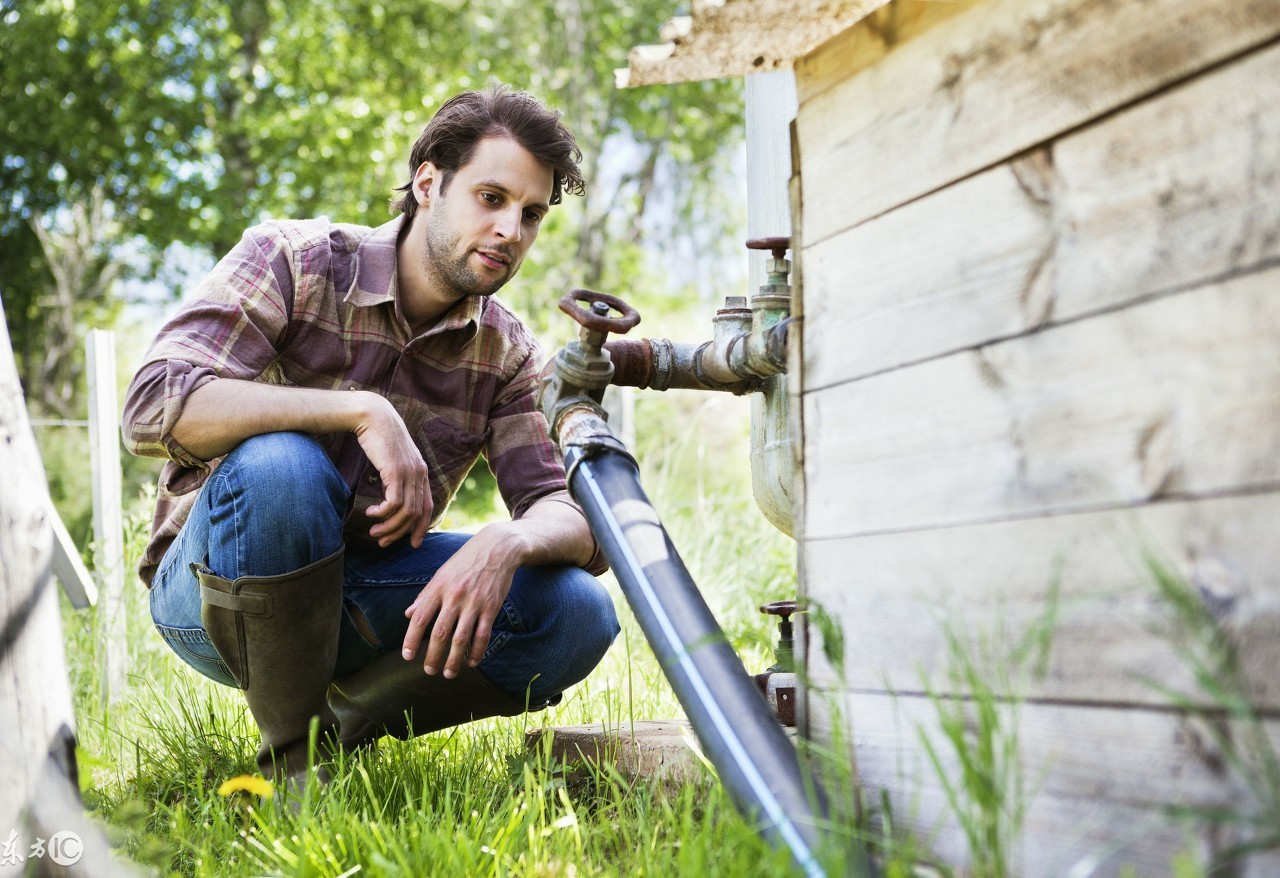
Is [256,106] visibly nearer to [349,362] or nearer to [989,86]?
[349,362]

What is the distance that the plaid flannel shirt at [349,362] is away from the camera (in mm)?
2020

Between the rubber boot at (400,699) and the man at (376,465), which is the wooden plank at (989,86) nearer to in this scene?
the man at (376,465)

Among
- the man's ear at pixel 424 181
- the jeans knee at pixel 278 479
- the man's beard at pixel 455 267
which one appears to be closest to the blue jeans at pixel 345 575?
the jeans knee at pixel 278 479

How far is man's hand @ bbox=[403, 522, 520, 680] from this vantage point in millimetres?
1914

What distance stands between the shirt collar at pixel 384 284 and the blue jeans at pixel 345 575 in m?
0.40

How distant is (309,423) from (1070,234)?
1.41m

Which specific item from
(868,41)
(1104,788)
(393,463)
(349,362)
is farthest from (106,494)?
(1104,788)

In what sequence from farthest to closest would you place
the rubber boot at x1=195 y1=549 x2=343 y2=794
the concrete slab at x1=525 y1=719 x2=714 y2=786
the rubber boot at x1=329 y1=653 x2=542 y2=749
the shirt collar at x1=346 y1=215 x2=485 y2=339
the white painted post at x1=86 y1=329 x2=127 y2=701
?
the white painted post at x1=86 y1=329 x2=127 y2=701 < the shirt collar at x1=346 y1=215 x2=485 y2=339 < the rubber boot at x1=329 y1=653 x2=542 y2=749 < the rubber boot at x1=195 y1=549 x2=343 y2=794 < the concrete slab at x1=525 y1=719 x2=714 y2=786

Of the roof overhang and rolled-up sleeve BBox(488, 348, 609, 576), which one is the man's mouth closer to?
rolled-up sleeve BBox(488, 348, 609, 576)

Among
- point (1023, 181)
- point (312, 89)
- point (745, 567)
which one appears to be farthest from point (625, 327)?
point (312, 89)

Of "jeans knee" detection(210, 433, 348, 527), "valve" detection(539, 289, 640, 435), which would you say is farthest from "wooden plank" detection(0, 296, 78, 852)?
"valve" detection(539, 289, 640, 435)

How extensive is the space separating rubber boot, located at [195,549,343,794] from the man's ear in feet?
3.06

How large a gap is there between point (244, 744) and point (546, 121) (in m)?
1.47

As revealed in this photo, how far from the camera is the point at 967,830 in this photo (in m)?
0.97
